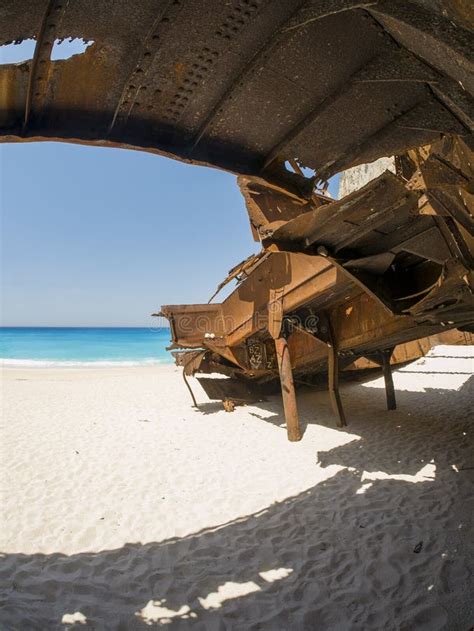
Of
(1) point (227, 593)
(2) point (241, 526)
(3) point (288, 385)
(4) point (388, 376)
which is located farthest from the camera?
(4) point (388, 376)

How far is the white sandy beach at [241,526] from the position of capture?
292 centimetres

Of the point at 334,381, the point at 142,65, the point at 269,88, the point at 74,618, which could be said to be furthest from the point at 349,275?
the point at 334,381

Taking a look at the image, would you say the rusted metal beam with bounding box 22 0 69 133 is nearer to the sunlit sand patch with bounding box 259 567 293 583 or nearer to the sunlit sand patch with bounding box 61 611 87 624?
the sunlit sand patch with bounding box 61 611 87 624

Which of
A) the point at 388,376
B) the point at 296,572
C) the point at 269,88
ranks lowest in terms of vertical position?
the point at 296,572

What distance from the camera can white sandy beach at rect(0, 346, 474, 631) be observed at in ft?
9.57

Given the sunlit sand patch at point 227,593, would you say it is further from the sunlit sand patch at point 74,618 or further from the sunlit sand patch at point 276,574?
the sunlit sand patch at point 74,618

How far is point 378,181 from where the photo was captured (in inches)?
92.2

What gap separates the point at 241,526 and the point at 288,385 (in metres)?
3.16

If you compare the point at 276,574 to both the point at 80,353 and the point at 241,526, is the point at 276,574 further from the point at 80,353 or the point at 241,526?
the point at 80,353

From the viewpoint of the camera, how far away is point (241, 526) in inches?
166

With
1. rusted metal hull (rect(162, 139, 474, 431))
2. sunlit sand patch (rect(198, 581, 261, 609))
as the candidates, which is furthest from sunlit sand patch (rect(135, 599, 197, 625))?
rusted metal hull (rect(162, 139, 474, 431))

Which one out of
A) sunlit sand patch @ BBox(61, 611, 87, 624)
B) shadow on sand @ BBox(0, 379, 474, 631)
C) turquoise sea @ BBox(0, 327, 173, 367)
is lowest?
shadow on sand @ BBox(0, 379, 474, 631)

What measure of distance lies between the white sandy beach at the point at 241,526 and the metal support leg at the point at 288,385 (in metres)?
0.30

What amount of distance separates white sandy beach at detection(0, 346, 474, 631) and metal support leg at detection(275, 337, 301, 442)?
0.99 feet
